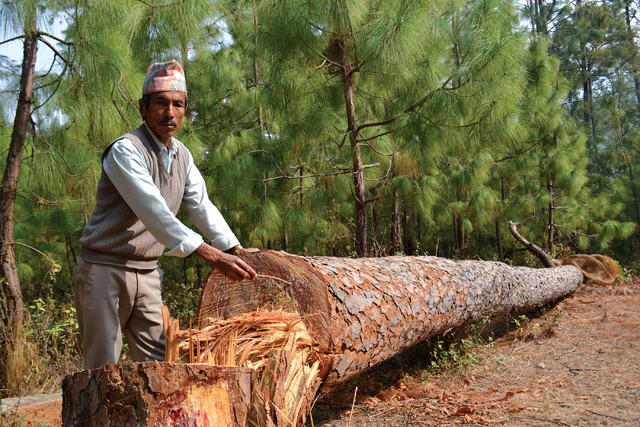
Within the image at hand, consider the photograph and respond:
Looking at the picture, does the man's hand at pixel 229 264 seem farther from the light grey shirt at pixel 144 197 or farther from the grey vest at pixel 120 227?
the grey vest at pixel 120 227

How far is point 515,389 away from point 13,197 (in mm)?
3592

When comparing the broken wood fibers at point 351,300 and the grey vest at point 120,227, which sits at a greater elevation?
the grey vest at point 120,227

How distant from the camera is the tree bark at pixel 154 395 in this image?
120 cm

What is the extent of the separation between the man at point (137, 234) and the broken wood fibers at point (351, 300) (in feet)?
0.83

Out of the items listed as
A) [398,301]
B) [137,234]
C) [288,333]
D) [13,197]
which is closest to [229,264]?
[288,333]

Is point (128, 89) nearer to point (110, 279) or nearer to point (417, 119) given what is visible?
point (110, 279)

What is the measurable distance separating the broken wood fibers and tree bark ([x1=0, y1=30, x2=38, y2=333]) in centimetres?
204

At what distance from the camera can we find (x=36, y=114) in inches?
154

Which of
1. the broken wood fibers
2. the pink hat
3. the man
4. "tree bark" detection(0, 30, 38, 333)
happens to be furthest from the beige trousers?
"tree bark" detection(0, 30, 38, 333)

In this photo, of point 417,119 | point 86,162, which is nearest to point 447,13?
point 417,119

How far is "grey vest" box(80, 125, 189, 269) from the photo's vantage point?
5.69 feet

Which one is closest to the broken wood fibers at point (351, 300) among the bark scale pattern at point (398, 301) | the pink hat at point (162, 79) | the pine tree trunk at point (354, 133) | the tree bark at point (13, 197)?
the bark scale pattern at point (398, 301)

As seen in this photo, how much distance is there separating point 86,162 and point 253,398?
11.5 ft

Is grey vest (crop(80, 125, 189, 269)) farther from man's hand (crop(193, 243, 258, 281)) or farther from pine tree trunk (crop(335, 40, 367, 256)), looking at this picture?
pine tree trunk (crop(335, 40, 367, 256))
